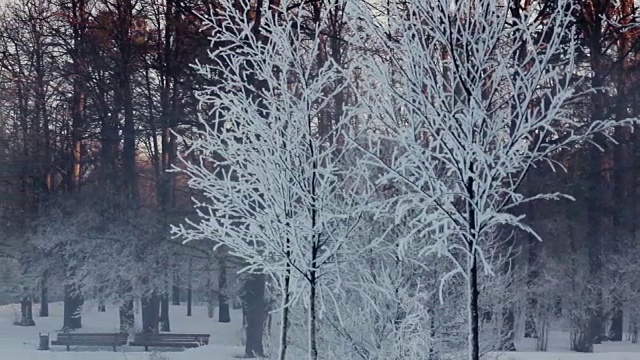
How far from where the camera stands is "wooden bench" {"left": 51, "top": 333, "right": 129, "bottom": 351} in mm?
24562

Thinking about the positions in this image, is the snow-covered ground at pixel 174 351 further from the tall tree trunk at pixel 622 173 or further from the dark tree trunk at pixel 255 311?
the tall tree trunk at pixel 622 173

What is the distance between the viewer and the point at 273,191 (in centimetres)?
896

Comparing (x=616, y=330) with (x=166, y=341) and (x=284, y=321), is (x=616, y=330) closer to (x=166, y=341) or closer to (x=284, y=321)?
(x=166, y=341)

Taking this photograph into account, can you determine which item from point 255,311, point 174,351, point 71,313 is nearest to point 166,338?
point 174,351

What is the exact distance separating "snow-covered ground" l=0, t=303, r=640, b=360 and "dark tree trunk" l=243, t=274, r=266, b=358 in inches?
20.2

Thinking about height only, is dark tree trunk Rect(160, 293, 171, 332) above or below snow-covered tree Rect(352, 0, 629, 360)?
below

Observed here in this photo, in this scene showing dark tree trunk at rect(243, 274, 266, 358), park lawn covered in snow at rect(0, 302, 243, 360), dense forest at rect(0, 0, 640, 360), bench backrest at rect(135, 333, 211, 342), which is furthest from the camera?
bench backrest at rect(135, 333, 211, 342)

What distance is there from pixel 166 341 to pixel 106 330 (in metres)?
5.92

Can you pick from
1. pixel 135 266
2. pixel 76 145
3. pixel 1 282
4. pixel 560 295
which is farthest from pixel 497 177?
pixel 1 282

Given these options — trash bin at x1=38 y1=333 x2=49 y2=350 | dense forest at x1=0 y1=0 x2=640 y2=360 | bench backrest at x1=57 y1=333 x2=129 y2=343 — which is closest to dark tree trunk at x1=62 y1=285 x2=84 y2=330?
dense forest at x1=0 y1=0 x2=640 y2=360

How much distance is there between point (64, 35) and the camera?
86.7 feet

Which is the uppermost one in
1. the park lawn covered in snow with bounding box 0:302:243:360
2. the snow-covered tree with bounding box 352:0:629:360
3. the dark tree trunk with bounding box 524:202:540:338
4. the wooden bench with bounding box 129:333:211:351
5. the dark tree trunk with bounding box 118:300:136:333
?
the snow-covered tree with bounding box 352:0:629:360

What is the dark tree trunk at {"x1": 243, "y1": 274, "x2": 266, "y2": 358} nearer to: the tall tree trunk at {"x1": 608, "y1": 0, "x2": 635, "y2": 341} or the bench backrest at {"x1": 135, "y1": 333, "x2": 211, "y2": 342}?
the bench backrest at {"x1": 135, "y1": 333, "x2": 211, "y2": 342}

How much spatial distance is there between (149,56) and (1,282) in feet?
43.4
